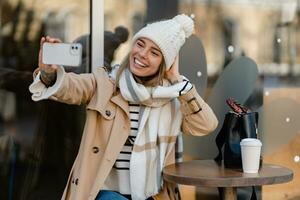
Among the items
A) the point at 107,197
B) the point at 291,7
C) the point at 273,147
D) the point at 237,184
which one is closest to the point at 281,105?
the point at 273,147

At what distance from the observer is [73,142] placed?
315cm

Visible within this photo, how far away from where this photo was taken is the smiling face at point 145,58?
7.93 ft

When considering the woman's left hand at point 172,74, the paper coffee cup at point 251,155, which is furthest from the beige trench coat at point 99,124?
the paper coffee cup at point 251,155

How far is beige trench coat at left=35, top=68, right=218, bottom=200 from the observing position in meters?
2.37

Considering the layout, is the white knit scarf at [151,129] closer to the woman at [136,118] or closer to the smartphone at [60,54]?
the woman at [136,118]

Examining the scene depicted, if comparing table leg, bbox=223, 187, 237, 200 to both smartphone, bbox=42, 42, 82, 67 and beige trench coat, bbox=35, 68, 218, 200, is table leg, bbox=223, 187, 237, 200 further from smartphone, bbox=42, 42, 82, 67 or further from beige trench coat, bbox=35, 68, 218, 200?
smartphone, bbox=42, 42, 82, 67

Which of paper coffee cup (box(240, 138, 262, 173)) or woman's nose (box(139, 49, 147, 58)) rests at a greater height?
woman's nose (box(139, 49, 147, 58))

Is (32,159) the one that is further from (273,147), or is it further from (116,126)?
(273,147)

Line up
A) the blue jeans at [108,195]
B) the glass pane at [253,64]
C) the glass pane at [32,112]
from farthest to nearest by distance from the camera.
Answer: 1. the glass pane at [253,64]
2. the glass pane at [32,112]
3. the blue jeans at [108,195]

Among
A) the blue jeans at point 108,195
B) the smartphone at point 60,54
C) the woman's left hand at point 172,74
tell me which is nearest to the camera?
the smartphone at point 60,54

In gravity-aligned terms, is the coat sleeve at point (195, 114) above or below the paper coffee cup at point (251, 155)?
above

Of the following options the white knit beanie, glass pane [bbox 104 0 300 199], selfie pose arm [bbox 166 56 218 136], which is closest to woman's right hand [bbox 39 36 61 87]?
the white knit beanie

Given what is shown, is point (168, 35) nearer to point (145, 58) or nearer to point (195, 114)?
point (145, 58)

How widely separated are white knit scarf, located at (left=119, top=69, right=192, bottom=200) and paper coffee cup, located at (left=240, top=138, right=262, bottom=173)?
326 mm
